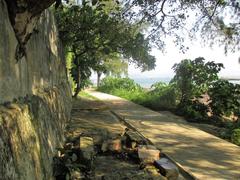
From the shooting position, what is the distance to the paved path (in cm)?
660

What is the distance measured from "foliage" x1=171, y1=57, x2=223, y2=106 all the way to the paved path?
451cm

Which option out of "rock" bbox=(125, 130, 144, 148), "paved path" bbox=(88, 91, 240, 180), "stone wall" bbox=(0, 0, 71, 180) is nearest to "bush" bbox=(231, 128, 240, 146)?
"paved path" bbox=(88, 91, 240, 180)

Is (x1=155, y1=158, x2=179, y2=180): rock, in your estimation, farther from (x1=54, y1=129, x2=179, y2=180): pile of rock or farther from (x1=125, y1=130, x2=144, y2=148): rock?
(x1=125, y1=130, x2=144, y2=148): rock

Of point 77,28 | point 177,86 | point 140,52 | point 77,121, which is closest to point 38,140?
point 77,121

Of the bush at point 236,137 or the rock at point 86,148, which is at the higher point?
the rock at point 86,148

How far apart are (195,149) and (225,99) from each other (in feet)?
22.0

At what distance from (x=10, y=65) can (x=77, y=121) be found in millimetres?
8089

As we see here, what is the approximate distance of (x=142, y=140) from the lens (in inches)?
355

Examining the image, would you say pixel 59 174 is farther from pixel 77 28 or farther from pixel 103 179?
pixel 77 28

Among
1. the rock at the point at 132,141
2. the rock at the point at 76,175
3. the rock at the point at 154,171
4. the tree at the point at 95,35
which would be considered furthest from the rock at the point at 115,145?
the tree at the point at 95,35

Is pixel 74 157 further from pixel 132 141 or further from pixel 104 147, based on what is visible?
pixel 132 141

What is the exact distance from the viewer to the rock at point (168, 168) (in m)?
6.27

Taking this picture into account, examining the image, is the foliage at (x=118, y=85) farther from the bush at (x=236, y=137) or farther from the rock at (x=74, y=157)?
the rock at (x=74, y=157)

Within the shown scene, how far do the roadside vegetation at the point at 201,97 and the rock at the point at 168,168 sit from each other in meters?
4.45
